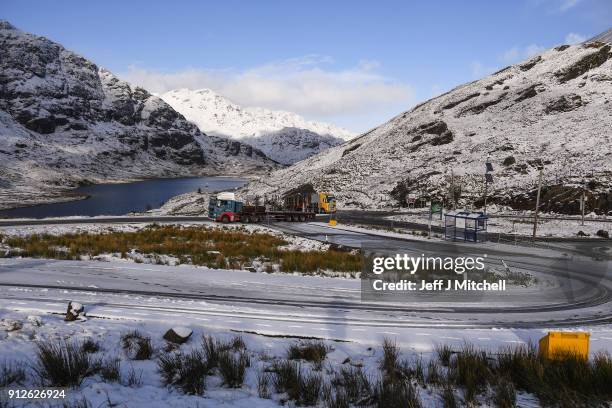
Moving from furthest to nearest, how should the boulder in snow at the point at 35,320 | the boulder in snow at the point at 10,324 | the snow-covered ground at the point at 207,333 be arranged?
the boulder in snow at the point at 35,320 < the boulder in snow at the point at 10,324 < the snow-covered ground at the point at 207,333

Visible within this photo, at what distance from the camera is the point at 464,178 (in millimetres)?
68062

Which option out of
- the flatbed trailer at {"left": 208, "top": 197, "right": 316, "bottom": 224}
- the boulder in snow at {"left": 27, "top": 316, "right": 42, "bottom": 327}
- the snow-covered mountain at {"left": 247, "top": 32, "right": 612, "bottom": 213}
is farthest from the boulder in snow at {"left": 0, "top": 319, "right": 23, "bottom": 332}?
the snow-covered mountain at {"left": 247, "top": 32, "right": 612, "bottom": 213}

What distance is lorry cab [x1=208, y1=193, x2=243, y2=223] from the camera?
141 feet

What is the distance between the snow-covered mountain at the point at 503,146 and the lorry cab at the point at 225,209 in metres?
31.6

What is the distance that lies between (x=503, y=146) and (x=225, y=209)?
180ft

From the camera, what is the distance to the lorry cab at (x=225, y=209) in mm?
42875

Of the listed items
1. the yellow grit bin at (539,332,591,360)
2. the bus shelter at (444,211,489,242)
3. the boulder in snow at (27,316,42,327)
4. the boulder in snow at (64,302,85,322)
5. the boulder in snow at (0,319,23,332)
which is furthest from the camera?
the bus shelter at (444,211,489,242)

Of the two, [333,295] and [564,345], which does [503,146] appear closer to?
[333,295]

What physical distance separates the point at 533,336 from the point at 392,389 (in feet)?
19.8

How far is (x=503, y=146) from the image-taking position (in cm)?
7450

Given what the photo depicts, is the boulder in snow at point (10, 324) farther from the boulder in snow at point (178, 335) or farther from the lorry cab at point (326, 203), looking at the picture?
the lorry cab at point (326, 203)

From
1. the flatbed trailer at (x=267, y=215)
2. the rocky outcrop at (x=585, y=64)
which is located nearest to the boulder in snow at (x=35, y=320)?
the flatbed trailer at (x=267, y=215)

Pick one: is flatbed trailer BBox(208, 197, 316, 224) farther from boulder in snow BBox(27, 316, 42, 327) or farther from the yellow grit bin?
the yellow grit bin

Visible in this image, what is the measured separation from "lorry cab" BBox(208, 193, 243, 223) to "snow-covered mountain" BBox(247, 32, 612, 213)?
3161cm
